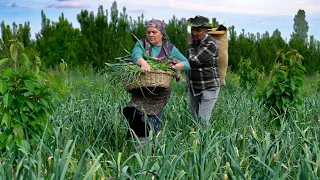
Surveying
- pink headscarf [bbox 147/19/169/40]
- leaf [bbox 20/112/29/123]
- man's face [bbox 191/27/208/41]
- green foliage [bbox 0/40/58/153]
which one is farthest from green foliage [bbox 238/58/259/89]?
leaf [bbox 20/112/29/123]

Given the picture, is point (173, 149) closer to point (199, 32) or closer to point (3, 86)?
point (3, 86)

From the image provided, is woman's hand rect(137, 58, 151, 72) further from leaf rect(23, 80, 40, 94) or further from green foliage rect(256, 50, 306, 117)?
green foliage rect(256, 50, 306, 117)

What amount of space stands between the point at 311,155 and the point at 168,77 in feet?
4.50

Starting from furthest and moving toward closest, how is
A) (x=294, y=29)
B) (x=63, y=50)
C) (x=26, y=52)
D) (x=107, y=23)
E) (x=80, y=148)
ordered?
(x=294, y=29)
(x=107, y=23)
(x=63, y=50)
(x=80, y=148)
(x=26, y=52)

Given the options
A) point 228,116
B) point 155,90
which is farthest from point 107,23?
point 155,90

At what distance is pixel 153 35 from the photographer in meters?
4.58

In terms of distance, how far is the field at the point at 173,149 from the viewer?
3.09m

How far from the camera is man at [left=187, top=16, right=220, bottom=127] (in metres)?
5.21

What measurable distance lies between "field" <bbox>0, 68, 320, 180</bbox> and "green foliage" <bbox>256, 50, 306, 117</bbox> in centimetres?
18

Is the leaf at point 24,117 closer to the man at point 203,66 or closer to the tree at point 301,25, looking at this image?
the man at point 203,66

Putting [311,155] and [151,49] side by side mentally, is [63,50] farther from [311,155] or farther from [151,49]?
[311,155]

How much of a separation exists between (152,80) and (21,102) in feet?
3.61

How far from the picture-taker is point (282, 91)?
5.59 metres

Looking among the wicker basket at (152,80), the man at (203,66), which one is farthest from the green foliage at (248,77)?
the wicker basket at (152,80)
